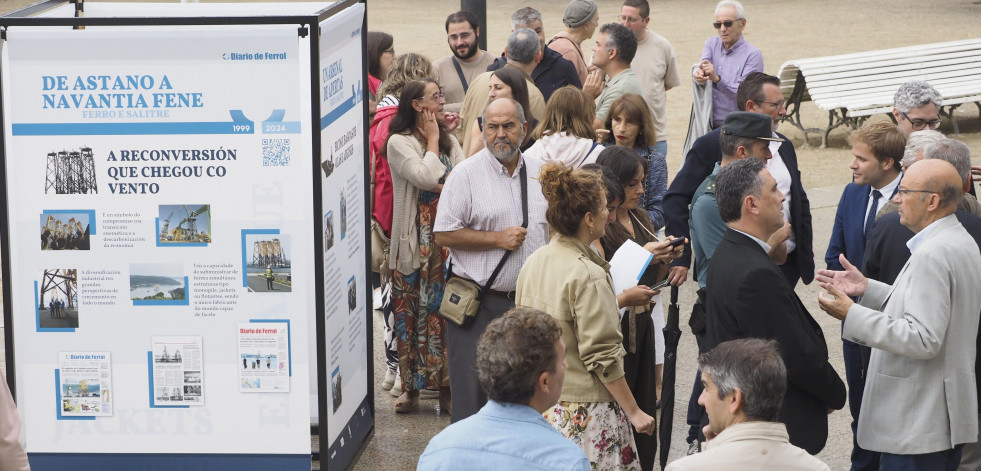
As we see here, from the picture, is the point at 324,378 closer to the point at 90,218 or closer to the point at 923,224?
the point at 90,218

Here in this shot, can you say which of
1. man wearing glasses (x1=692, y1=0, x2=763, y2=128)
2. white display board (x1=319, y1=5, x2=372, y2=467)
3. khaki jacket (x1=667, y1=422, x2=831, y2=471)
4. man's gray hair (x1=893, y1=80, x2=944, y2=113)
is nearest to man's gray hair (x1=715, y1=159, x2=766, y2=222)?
khaki jacket (x1=667, y1=422, x2=831, y2=471)

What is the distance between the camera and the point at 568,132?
619 cm

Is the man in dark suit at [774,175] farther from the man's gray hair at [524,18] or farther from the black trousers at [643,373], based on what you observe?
the man's gray hair at [524,18]

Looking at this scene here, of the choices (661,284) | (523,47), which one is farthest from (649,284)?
(523,47)

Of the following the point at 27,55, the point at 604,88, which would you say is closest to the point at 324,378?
the point at 27,55

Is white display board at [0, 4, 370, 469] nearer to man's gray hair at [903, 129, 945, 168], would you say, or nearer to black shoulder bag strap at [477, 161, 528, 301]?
black shoulder bag strap at [477, 161, 528, 301]

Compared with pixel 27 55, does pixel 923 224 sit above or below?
below

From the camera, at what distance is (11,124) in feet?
14.9

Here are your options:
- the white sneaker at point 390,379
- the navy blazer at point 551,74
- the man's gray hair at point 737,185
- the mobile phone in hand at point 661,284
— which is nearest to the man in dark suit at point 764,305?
the man's gray hair at point 737,185

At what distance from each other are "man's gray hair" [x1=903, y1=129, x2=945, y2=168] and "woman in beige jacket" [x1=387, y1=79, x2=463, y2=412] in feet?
7.63

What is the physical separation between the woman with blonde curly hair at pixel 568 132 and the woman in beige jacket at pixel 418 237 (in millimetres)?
527

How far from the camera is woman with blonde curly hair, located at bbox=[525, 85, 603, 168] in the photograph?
6.06 metres

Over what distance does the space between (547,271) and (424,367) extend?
2246 millimetres

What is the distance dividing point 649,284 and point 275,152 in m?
2.04
